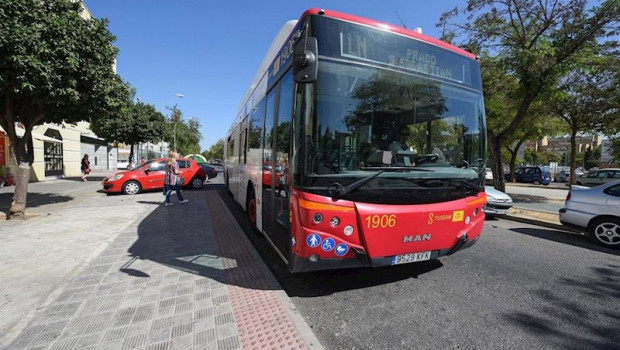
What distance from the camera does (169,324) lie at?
9.71ft

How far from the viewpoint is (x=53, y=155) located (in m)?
22.0

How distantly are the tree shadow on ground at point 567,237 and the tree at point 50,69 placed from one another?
36.4 feet

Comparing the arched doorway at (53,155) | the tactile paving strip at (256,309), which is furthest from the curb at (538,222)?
the arched doorway at (53,155)

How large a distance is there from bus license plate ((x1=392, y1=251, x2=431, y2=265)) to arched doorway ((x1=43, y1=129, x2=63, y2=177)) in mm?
25287

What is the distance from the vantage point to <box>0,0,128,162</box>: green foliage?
6281 millimetres

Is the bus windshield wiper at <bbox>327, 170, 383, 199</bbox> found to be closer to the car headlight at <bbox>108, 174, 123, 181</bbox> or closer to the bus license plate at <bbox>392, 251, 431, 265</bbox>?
the bus license plate at <bbox>392, 251, 431, 265</bbox>

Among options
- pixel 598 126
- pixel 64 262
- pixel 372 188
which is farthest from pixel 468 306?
pixel 598 126

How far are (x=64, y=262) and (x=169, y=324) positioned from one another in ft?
9.42

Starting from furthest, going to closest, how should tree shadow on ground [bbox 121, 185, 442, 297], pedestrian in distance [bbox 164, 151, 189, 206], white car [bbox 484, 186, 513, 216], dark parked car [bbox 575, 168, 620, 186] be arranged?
dark parked car [bbox 575, 168, 620, 186]
pedestrian in distance [bbox 164, 151, 189, 206]
white car [bbox 484, 186, 513, 216]
tree shadow on ground [bbox 121, 185, 442, 297]

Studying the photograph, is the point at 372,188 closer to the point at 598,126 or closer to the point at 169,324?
the point at 169,324

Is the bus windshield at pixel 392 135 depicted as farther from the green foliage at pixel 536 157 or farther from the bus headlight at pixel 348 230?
the green foliage at pixel 536 157

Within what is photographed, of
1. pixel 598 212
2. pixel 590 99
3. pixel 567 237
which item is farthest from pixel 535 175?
pixel 598 212

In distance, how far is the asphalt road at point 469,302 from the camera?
111 inches

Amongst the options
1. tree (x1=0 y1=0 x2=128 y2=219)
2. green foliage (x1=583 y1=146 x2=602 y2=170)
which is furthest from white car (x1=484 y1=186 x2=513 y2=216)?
green foliage (x1=583 y1=146 x2=602 y2=170)
